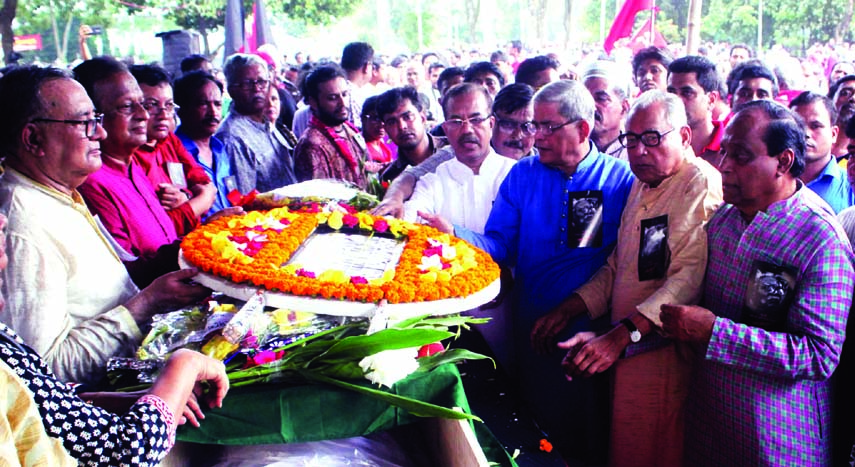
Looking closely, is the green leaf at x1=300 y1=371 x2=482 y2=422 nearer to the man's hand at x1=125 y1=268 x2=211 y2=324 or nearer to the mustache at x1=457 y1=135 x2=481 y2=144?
the man's hand at x1=125 y1=268 x2=211 y2=324

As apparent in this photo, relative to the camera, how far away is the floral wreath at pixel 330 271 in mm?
2191

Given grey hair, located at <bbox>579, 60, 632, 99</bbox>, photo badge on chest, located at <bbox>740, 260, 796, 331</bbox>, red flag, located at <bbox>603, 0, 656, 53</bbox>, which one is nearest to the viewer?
photo badge on chest, located at <bbox>740, 260, 796, 331</bbox>

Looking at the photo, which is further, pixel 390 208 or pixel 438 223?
pixel 390 208

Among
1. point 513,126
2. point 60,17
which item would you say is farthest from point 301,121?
point 60,17

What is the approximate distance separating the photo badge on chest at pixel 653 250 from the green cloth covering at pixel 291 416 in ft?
4.11

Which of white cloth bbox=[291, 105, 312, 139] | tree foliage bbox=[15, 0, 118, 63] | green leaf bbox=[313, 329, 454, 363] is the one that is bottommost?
green leaf bbox=[313, 329, 454, 363]

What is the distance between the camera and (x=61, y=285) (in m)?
2.06

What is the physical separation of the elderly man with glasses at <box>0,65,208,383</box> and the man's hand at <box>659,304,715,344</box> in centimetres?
173

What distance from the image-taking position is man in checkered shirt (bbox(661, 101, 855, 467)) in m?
2.33

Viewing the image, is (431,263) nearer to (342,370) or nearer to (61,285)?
(342,370)

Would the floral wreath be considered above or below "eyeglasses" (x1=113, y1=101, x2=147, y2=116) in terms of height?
below

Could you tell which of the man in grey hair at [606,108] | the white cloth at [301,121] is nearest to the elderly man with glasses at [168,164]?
the white cloth at [301,121]

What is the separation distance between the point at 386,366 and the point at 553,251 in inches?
62.9

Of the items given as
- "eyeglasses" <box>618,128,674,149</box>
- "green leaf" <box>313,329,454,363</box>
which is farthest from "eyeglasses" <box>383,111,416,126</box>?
"green leaf" <box>313,329,454,363</box>
